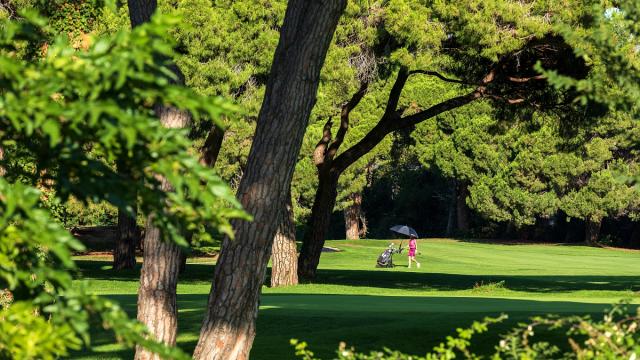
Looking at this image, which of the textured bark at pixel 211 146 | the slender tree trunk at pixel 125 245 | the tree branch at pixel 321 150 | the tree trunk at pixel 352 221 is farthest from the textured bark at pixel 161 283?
the tree trunk at pixel 352 221

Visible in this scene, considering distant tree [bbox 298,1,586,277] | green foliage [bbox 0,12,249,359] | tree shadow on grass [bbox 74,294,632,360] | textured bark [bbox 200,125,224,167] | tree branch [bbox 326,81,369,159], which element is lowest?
tree shadow on grass [bbox 74,294,632,360]

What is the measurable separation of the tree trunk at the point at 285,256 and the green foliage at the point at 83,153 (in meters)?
22.1

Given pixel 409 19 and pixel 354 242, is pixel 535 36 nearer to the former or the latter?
pixel 409 19

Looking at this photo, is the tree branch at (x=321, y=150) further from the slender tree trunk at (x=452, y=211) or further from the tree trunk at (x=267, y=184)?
the slender tree trunk at (x=452, y=211)

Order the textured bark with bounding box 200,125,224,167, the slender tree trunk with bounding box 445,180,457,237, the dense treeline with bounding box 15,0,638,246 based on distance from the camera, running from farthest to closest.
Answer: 1. the slender tree trunk with bounding box 445,180,457,237
2. the dense treeline with bounding box 15,0,638,246
3. the textured bark with bounding box 200,125,224,167

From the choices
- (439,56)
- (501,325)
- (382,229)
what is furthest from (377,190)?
(501,325)

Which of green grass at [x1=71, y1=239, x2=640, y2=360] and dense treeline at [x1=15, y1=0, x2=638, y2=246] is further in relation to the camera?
dense treeline at [x1=15, y1=0, x2=638, y2=246]

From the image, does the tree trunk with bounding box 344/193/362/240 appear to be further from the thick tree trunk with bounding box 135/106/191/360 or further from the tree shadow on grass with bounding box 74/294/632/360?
the thick tree trunk with bounding box 135/106/191/360

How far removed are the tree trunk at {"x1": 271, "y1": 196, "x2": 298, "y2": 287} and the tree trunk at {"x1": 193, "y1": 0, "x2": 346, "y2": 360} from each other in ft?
53.6

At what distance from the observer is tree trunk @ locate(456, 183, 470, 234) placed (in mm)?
63372

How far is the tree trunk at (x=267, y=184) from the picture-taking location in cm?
925

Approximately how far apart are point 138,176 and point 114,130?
14.5 inches

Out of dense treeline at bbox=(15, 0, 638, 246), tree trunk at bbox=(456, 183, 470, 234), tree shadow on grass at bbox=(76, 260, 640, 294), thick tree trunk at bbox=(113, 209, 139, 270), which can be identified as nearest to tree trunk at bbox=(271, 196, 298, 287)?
tree shadow on grass at bbox=(76, 260, 640, 294)

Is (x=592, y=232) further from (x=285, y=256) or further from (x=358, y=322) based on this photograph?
(x=358, y=322)
